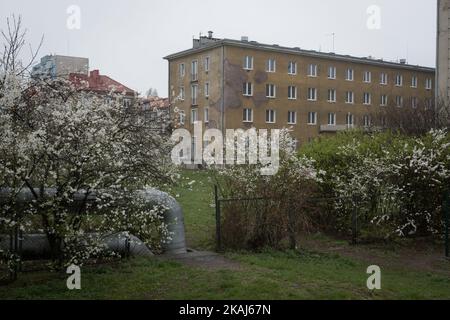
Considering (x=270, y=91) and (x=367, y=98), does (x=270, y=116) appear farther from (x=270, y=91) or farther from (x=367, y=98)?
(x=367, y=98)

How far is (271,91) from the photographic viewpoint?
5431 centimetres

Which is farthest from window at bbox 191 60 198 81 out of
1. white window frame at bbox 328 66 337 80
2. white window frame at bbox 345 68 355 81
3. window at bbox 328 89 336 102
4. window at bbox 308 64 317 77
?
white window frame at bbox 345 68 355 81

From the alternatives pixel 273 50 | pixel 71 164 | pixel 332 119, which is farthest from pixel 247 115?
pixel 71 164

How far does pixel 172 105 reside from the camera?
14055mm

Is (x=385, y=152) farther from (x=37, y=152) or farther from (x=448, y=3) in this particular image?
(x=448, y=3)

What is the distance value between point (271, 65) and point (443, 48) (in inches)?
790

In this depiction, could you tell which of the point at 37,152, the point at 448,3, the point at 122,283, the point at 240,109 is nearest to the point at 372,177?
the point at 122,283

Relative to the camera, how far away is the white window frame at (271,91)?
54.0 meters

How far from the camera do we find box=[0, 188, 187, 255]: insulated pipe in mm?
8945

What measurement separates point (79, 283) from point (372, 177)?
8.05 meters

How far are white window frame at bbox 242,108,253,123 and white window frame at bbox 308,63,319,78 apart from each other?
355 inches

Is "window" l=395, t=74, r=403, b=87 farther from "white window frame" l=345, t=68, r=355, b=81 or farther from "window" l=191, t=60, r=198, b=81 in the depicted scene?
"window" l=191, t=60, r=198, b=81

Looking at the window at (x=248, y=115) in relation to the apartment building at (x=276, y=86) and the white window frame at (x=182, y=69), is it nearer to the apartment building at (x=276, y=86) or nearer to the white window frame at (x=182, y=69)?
the apartment building at (x=276, y=86)

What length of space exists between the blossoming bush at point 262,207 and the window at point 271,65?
42.5 meters
